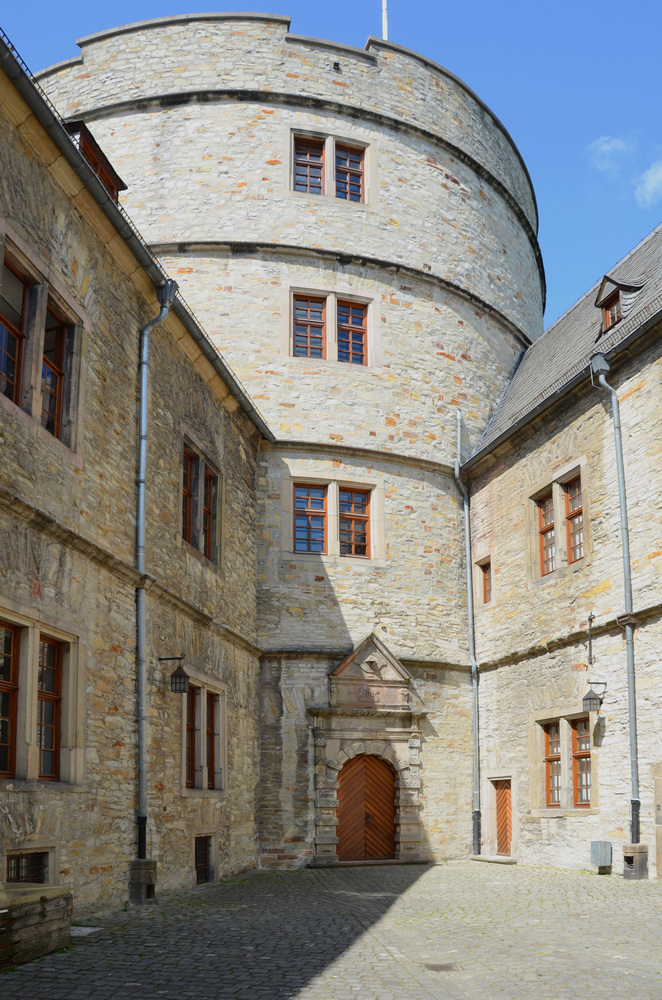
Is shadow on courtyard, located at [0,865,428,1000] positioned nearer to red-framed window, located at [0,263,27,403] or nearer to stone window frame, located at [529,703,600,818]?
stone window frame, located at [529,703,600,818]

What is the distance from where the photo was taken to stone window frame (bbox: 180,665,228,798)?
1201 cm

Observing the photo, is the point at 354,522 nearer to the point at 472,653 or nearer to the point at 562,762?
the point at 472,653

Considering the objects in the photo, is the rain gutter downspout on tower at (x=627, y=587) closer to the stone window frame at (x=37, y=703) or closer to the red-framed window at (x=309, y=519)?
the red-framed window at (x=309, y=519)

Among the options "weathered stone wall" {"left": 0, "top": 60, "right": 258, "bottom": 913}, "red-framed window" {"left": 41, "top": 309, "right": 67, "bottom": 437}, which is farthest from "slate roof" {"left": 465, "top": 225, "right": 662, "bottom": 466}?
"red-framed window" {"left": 41, "top": 309, "right": 67, "bottom": 437}

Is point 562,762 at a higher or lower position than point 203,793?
higher

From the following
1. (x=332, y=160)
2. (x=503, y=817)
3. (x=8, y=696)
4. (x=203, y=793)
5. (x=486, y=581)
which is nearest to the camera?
(x=8, y=696)

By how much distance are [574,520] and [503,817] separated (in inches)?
189

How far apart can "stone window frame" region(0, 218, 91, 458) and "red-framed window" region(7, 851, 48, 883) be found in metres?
3.37

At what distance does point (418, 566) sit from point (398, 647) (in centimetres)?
141

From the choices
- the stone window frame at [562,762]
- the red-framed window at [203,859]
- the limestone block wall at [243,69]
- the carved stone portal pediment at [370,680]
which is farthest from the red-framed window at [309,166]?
the red-framed window at [203,859]

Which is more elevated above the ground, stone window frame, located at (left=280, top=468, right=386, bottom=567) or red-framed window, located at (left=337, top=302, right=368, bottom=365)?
red-framed window, located at (left=337, top=302, right=368, bottom=365)

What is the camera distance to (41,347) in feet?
29.8

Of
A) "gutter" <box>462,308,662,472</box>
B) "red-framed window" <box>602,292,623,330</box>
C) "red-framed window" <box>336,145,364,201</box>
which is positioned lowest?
"gutter" <box>462,308,662,472</box>

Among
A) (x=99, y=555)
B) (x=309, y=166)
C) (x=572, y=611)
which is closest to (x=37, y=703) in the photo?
(x=99, y=555)
